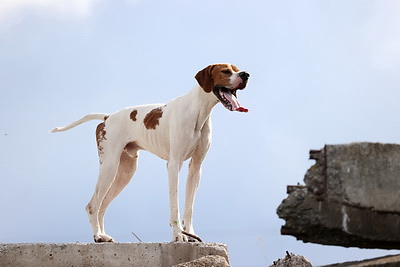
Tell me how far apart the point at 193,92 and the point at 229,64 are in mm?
589

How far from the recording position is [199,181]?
360 inches

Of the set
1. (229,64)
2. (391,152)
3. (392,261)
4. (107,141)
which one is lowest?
(392,261)

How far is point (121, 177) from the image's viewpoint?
32.4 ft

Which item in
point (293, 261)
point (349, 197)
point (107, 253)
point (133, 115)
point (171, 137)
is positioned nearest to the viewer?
point (349, 197)

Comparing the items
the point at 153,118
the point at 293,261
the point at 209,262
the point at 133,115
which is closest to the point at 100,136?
the point at 133,115

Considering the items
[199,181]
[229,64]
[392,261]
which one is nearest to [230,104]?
[229,64]

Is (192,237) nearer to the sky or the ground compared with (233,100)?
nearer to the ground

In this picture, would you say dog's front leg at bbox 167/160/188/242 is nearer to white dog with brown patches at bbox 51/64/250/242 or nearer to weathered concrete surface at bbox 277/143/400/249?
white dog with brown patches at bbox 51/64/250/242

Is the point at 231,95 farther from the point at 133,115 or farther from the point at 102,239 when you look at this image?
the point at 102,239

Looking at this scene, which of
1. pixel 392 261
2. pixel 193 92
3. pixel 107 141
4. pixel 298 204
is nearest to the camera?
pixel 392 261

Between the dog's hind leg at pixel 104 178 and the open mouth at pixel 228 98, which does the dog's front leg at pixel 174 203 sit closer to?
the open mouth at pixel 228 98

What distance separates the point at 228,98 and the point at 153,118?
3.82ft

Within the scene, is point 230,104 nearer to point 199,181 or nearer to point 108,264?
point 199,181

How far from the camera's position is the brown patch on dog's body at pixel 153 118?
923 centimetres
